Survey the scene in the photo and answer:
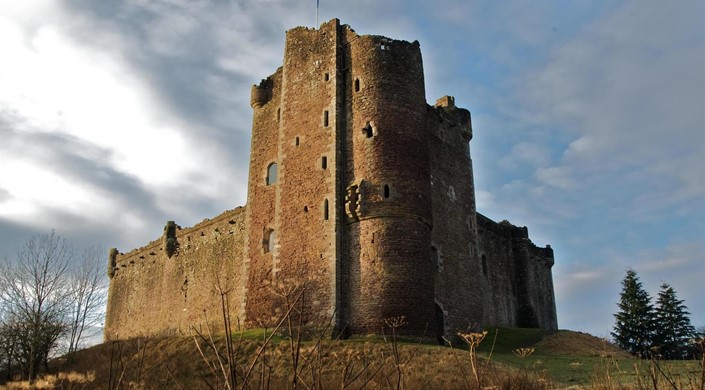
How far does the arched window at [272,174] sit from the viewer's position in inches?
1008

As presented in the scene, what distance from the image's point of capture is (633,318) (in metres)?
35.9

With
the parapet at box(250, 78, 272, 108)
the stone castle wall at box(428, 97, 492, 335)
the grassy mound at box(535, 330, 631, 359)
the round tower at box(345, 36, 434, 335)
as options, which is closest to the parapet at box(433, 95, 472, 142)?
the stone castle wall at box(428, 97, 492, 335)

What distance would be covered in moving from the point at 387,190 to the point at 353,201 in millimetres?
1314

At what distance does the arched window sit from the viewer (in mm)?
25591

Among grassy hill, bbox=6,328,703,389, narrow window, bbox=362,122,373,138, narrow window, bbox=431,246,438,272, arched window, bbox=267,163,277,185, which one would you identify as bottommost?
grassy hill, bbox=6,328,703,389

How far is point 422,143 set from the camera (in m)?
23.8

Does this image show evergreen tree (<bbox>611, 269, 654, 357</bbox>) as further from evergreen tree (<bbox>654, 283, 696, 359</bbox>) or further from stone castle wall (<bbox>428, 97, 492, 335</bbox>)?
stone castle wall (<bbox>428, 97, 492, 335</bbox>)

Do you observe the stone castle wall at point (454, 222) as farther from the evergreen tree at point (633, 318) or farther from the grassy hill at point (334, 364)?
the evergreen tree at point (633, 318)

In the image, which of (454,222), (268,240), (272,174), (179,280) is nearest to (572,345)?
(454,222)

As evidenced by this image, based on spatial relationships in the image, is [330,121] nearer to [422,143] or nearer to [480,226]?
[422,143]

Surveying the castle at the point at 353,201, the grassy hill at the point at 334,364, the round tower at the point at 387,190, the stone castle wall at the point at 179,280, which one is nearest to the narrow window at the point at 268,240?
the castle at the point at 353,201

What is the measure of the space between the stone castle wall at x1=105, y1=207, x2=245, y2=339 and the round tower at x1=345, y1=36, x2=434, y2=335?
842cm

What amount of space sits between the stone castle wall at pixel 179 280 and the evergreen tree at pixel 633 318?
23097mm

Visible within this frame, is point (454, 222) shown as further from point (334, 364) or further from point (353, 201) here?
point (334, 364)
